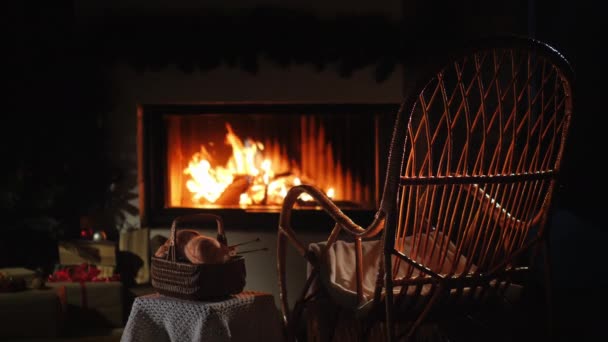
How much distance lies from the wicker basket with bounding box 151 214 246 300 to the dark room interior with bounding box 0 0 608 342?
1143mm

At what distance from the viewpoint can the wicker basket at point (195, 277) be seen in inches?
100

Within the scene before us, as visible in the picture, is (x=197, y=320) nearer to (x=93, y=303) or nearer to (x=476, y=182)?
(x=476, y=182)

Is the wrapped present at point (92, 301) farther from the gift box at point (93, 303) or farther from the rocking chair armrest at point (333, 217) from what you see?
the rocking chair armrest at point (333, 217)

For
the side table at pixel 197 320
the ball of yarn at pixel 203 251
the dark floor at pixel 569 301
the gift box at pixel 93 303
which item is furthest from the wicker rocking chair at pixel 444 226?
the gift box at pixel 93 303

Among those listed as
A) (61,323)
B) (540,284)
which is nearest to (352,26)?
(540,284)

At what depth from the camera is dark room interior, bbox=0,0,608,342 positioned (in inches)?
151

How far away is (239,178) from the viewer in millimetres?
4090

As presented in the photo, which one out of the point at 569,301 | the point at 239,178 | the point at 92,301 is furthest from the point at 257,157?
the point at 569,301

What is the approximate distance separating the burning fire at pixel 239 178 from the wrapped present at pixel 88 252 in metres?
0.51

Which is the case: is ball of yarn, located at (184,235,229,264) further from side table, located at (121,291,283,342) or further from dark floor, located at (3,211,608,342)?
dark floor, located at (3,211,608,342)

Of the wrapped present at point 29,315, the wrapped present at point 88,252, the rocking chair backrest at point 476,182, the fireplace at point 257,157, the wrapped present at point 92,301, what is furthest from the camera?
the fireplace at point 257,157

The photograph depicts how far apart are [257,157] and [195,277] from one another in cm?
159

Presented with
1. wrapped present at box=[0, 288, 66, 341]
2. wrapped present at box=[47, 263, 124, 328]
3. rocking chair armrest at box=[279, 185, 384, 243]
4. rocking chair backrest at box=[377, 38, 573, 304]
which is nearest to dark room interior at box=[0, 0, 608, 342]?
wrapped present at box=[47, 263, 124, 328]

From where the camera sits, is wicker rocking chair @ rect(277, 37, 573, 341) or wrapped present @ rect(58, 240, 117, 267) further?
wrapped present @ rect(58, 240, 117, 267)
